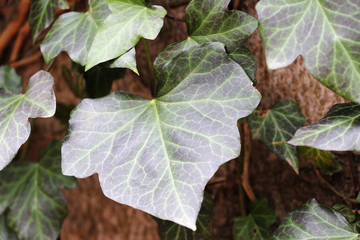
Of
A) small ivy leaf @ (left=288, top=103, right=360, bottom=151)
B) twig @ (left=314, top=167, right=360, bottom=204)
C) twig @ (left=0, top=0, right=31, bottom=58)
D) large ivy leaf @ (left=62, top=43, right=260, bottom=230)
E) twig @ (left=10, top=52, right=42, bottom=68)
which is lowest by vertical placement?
twig @ (left=10, top=52, right=42, bottom=68)

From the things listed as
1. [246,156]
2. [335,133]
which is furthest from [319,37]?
[246,156]

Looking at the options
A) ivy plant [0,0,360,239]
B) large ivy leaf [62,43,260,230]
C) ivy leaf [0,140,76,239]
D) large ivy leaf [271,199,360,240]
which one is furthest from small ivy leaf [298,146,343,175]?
ivy leaf [0,140,76,239]

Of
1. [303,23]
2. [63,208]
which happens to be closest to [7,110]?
[63,208]

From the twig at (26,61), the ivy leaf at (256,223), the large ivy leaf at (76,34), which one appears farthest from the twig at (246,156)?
the twig at (26,61)

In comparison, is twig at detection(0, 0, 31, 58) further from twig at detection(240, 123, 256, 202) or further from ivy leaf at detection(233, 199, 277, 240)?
ivy leaf at detection(233, 199, 277, 240)

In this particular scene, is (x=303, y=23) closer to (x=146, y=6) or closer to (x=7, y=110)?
(x=146, y=6)

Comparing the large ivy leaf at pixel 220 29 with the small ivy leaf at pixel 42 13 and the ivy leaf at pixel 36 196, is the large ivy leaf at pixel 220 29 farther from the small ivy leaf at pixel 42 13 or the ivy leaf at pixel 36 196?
the ivy leaf at pixel 36 196
